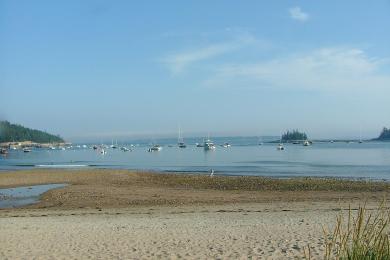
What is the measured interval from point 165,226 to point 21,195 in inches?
625

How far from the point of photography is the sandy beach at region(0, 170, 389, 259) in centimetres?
1027

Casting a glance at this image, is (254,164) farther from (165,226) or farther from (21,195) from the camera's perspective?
(165,226)

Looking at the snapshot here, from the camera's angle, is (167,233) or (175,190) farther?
(175,190)

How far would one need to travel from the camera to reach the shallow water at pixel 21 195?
23.5 meters

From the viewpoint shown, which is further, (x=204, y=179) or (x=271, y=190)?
(x=204, y=179)

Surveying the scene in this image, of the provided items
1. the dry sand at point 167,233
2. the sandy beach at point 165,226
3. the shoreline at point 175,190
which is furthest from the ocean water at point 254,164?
the dry sand at point 167,233

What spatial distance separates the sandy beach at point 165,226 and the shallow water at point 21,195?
0.96m

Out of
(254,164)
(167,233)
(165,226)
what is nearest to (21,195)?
(165,226)

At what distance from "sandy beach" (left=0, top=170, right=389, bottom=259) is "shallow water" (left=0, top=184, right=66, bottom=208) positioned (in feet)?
3.16

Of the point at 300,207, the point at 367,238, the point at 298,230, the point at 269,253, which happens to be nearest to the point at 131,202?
the point at 300,207

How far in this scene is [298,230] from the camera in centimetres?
1262

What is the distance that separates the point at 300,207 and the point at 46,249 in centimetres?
1104

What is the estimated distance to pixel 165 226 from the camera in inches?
548

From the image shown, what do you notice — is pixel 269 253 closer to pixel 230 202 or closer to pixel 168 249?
pixel 168 249
